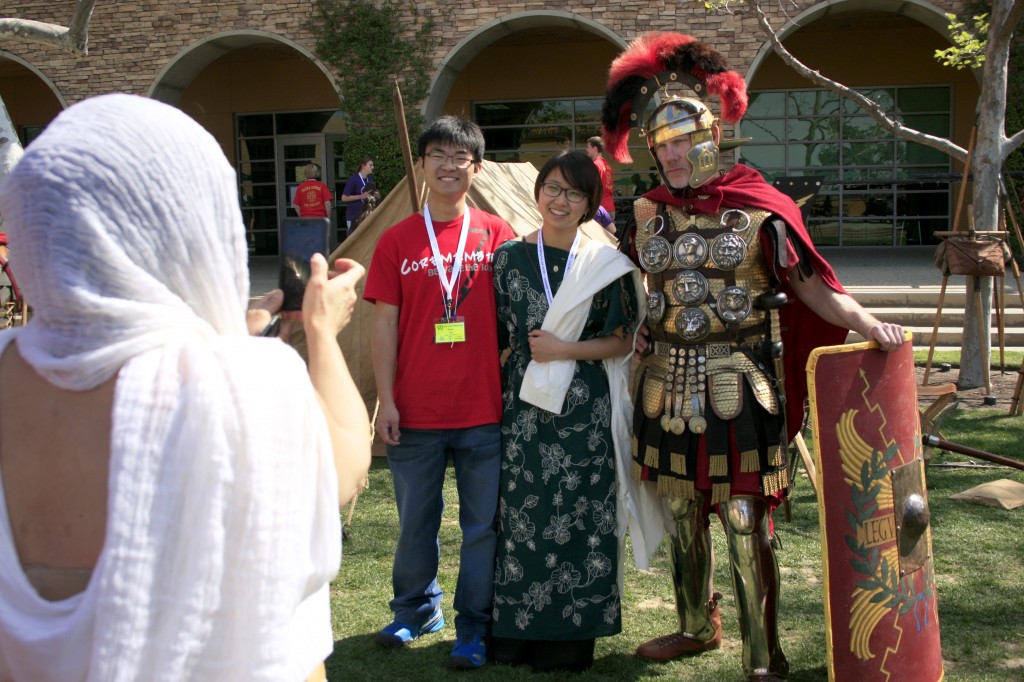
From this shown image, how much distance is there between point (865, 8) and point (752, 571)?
11466 millimetres

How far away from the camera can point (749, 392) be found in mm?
2779

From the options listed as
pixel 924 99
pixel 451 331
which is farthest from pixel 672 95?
pixel 924 99

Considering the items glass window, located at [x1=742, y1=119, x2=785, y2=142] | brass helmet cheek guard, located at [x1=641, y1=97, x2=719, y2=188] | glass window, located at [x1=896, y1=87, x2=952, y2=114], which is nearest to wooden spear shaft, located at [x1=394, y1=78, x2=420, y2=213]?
brass helmet cheek guard, located at [x1=641, y1=97, x2=719, y2=188]

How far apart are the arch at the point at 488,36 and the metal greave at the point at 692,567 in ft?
32.3

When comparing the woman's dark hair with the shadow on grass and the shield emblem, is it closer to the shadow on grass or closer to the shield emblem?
the shield emblem

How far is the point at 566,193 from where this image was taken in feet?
9.38

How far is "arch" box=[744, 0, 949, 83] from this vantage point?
11.5m

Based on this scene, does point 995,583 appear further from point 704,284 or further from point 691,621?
point 704,284

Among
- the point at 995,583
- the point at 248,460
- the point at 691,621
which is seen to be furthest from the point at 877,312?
the point at 248,460

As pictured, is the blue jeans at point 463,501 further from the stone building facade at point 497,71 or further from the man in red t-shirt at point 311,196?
the stone building facade at point 497,71

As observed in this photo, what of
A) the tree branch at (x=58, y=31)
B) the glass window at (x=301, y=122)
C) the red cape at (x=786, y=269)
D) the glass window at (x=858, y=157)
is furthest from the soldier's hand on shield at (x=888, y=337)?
the glass window at (x=301, y=122)

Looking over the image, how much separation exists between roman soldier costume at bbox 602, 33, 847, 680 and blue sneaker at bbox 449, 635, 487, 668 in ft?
2.37

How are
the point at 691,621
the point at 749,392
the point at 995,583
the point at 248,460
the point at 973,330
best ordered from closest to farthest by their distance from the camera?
the point at 248,460 → the point at 749,392 → the point at 691,621 → the point at 995,583 → the point at 973,330

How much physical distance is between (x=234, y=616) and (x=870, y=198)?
49.9ft
